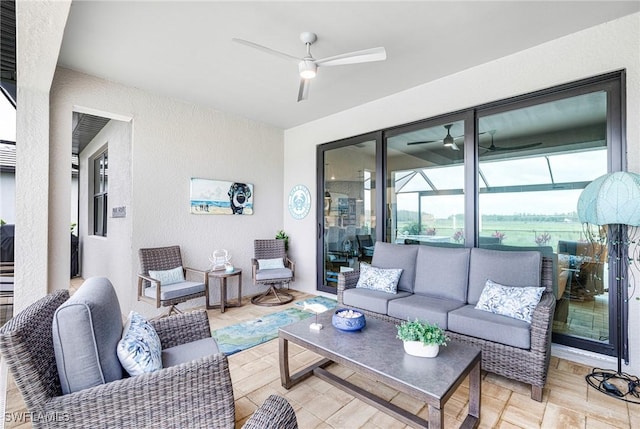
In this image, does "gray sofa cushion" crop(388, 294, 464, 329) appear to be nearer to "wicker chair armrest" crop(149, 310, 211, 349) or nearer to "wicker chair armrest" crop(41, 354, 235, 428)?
"wicker chair armrest" crop(149, 310, 211, 349)

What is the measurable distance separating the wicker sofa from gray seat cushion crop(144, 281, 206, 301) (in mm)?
1773

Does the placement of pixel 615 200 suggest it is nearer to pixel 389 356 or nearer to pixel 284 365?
pixel 389 356

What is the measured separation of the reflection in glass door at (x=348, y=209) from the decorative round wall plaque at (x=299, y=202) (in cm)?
36

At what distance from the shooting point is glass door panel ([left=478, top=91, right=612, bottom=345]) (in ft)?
8.85

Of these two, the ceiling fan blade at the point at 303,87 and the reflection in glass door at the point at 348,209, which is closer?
the ceiling fan blade at the point at 303,87

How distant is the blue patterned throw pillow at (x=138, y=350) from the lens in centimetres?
138

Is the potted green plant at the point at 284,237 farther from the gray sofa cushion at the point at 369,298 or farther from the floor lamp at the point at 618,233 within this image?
the floor lamp at the point at 618,233

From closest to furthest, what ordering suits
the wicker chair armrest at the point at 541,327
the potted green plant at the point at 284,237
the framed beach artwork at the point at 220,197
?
the wicker chair armrest at the point at 541,327 < the framed beach artwork at the point at 220,197 < the potted green plant at the point at 284,237

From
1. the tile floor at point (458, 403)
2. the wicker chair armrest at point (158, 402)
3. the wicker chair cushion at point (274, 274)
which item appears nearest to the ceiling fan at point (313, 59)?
the wicker chair armrest at point (158, 402)

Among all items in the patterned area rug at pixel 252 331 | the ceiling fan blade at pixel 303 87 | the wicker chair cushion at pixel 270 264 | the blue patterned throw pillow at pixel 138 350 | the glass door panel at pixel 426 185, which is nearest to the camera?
the blue patterned throw pillow at pixel 138 350

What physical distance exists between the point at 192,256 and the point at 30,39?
2.84 meters

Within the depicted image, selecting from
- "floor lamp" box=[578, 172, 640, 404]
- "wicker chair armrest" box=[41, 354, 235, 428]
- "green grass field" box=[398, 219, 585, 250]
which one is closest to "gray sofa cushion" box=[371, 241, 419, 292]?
"green grass field" box=[398, 219, 585, 250]

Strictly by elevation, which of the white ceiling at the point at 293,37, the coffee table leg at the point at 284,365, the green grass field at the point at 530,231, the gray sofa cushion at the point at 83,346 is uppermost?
the white ceiling at the point at 293,37

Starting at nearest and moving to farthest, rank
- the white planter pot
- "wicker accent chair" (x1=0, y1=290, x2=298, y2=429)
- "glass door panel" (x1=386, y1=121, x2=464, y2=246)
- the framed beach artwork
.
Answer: "wicker accent chair" (x1=0, y1=290, x2=298, y2=429) < the white planter pot < "glass door panel" (x1=386, y1=121, x2=464, y2=246) < the framed beach artwork
